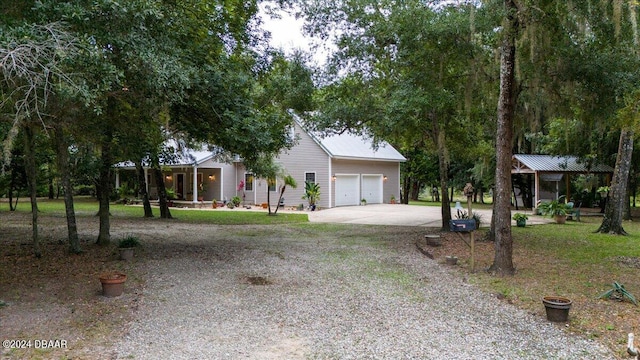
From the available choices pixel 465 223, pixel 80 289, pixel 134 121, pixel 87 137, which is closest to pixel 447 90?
pixel 465 223

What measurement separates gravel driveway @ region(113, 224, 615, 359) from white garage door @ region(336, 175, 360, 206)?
15060 mm

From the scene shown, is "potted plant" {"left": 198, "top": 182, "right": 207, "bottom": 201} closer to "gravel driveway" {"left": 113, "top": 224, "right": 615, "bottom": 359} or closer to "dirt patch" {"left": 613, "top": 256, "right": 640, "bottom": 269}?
"gravel driveway" {"left": 113, "top": 224, "right": 615, "bottom": 359}

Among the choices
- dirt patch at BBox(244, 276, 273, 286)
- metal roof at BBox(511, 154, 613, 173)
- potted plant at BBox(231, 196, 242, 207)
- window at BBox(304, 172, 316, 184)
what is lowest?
dirt patch at BBox(244, 276, 273, 286)

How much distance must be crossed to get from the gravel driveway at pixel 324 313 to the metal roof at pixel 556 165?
14.0 meters

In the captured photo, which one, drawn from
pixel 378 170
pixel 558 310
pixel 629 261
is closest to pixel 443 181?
pixel 629 261

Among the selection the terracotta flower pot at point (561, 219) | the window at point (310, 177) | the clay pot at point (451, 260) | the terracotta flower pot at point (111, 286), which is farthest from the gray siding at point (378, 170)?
the terracotta flower pot at point (111, 286)

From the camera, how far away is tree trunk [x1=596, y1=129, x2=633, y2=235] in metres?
12.5

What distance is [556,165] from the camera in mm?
21078

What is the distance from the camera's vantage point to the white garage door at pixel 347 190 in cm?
2450

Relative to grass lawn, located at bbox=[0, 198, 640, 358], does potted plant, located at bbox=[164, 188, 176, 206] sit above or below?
above

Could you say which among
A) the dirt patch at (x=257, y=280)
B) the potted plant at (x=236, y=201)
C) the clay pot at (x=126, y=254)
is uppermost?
the potted plant at (x=236, y=201)

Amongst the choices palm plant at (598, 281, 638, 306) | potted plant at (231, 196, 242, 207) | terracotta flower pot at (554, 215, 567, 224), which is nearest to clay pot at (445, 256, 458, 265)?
palm plant at (598, 281, 638, 306)

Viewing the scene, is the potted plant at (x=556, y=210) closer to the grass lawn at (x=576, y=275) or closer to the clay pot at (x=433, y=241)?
the grass lawn at (x=576, y=275)

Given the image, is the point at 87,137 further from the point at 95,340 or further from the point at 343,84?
the point at 343,84
